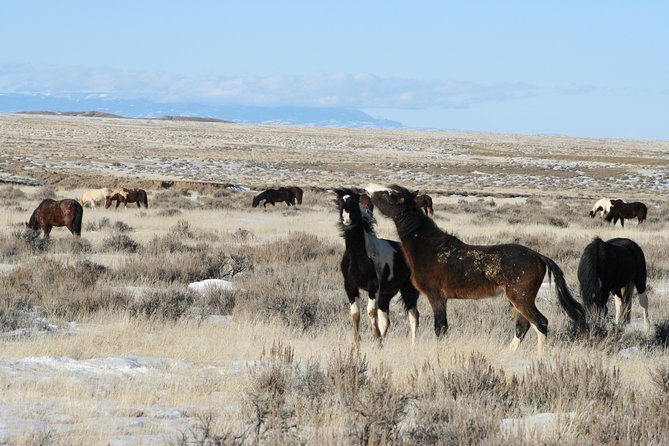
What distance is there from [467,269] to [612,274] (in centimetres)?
241

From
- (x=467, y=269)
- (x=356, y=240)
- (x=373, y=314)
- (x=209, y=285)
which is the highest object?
(x=356, y=240)

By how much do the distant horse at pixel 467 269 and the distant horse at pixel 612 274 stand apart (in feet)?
3.20

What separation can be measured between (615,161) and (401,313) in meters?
81.0

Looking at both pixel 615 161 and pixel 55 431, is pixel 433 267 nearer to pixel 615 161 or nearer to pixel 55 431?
pixel 55 431

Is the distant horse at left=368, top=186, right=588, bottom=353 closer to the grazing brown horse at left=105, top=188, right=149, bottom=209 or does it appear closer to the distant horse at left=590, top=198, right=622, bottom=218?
the grazing brown horse at left=105, top=188, right=149, bottom=209

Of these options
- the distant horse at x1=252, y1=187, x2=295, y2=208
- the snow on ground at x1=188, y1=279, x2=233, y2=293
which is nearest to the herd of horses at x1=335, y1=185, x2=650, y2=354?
the snow on ground at x1=188, y1=279, x2=233, y2=293

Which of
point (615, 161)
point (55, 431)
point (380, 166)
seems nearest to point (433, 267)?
point (55, 431)

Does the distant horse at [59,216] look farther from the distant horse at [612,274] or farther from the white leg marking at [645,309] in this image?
the white leg marking at [645,309]

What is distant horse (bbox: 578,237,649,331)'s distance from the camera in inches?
361

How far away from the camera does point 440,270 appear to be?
26.1ft

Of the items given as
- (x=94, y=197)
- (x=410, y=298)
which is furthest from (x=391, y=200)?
(x=94, y=197)

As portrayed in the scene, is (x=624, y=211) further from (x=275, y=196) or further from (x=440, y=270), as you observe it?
(x=440, y=270)

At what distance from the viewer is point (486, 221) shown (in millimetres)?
26266

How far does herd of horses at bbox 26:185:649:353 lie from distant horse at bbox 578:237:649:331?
1 cm
